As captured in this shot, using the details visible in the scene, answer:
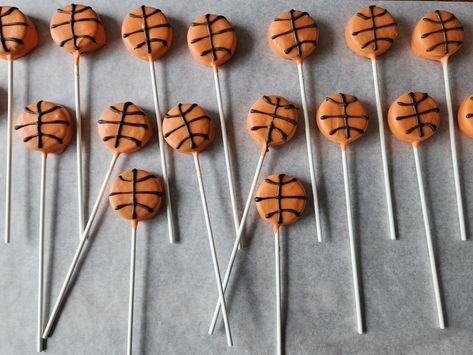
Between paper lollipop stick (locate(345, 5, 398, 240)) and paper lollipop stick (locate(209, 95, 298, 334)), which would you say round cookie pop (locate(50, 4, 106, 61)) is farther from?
paper lollipop stick (locate(345, 5, 398, 240))

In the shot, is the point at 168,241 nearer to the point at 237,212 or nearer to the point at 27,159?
the point at 237,212

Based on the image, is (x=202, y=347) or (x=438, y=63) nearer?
(x=202, y=347)

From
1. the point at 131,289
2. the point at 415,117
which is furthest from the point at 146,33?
the point at 415,117

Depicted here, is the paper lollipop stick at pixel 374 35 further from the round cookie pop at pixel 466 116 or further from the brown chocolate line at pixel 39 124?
the brown chocolate line at pixel 39 124

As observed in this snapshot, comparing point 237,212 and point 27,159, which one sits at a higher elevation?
point 27,159

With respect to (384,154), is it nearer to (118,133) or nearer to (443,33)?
(443,33)

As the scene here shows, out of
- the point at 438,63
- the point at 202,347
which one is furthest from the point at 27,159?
the point at 438,63

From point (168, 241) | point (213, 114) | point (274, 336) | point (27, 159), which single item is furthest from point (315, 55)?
point (27, 159)

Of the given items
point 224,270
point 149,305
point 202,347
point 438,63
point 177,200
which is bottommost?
point 202,347
